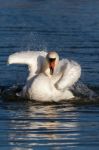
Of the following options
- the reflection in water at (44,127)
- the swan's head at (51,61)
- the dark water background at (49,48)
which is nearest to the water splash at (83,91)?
the dark water background at (49,48)

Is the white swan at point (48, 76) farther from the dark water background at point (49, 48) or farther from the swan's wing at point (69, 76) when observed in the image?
the dark water background at point (49, 48)

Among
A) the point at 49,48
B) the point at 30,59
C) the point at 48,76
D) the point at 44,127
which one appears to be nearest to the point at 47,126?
the point at 44,127

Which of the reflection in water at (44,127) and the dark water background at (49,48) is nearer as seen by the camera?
the reflection in water at (44,127)

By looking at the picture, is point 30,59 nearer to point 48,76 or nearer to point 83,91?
point 48,76

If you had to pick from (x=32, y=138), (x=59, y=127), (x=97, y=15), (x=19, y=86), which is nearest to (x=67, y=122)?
(x=59, y=127)

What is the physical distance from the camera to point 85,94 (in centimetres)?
1739

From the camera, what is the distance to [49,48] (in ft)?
72.3

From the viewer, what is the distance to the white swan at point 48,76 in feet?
54.6

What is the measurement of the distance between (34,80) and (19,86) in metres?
1.19

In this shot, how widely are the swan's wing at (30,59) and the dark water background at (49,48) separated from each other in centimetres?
74

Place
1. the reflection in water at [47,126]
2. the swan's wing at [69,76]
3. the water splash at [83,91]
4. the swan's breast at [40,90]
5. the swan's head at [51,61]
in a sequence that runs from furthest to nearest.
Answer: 1. the water splash at [83,91]
2. the swan's head at [51,61]
3. the swan's breast at [40,90]
4. the swan's wing at [69,76]
5. the reflection in water at [47,126]

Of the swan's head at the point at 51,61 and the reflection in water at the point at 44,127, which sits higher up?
the swan's head at the point at 51,61

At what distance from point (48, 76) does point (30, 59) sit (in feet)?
1.47

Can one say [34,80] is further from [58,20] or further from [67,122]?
[58,20]
